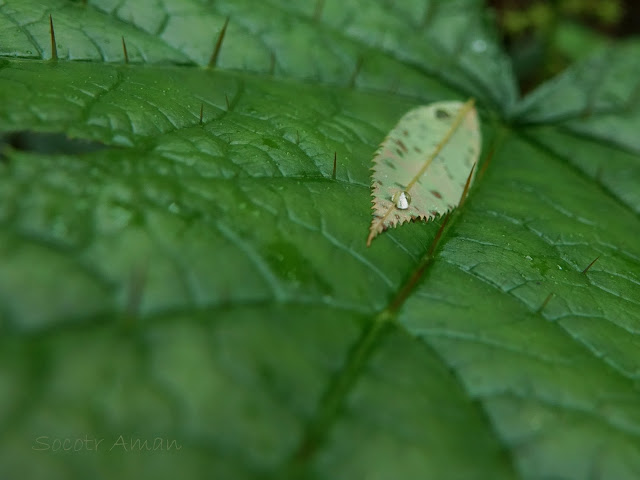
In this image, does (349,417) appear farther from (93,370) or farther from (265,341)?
(93,370)

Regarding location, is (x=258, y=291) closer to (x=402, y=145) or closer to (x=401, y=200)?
(x=401, y=200)

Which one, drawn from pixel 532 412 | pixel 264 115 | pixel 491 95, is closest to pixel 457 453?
pixel 532 412

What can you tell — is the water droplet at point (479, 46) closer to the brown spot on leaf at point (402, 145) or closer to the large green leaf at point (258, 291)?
the large green leaf at point (258, 291)

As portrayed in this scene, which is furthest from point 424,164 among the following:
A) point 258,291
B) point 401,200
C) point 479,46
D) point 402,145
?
point 479,46

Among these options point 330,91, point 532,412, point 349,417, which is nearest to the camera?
point 349,417

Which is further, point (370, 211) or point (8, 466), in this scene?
point (370, 211)

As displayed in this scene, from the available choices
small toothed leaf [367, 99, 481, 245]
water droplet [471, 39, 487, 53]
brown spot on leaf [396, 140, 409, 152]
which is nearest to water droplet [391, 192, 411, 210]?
small toothed leaf [367, 99, 481, 245]
